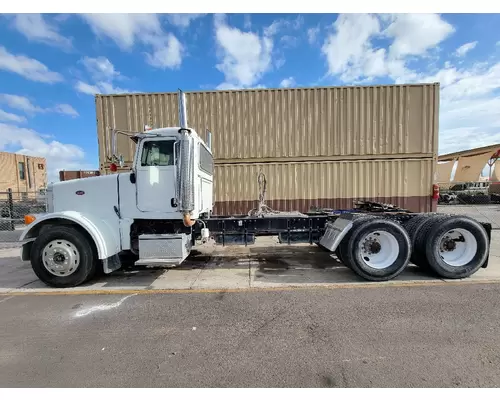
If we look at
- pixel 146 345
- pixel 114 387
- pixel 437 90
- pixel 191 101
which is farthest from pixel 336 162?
pixel 114 387

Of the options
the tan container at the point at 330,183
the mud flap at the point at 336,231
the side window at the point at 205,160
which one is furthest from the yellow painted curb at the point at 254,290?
the tan container at the point at 330,183

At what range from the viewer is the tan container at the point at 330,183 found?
25.8 ft

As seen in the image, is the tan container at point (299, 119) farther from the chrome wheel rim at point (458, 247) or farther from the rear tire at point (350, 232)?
the chrome wheel rim at point (458, 247)

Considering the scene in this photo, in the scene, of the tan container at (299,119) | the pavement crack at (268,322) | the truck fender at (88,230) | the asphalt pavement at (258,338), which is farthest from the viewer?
the tan container at (299,119)

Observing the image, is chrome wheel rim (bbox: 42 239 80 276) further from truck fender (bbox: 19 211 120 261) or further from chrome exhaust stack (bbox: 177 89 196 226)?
chrome exhaust stack (bbox: 177 89 196 226)

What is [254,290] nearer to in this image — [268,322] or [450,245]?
[268,322]

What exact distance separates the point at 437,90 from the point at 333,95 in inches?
118

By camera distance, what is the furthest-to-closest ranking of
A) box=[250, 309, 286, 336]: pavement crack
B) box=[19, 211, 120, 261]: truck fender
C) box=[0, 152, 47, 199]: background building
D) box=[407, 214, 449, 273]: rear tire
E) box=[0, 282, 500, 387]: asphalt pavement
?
1. box=[0, 152, 47, 199]: background building
2. box=[407, 214, 449, 273]: rear tire
3. box=[19, 211, 120, 261]: truck fender
4. box=[250, 309, 286, 336]: pavement crack
5. box=[0, 282, 500, 387]: asphalt pavement

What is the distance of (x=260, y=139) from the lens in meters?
7.92

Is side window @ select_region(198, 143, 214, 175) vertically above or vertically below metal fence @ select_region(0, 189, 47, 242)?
above

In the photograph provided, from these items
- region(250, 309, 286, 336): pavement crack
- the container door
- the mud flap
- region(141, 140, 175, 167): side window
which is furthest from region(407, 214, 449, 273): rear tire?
region(141, 140, 175, 167): side window

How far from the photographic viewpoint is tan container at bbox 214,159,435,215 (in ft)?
25.8

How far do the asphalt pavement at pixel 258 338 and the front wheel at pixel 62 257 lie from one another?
0.37 meters

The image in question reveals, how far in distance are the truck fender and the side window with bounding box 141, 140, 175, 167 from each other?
4.09 ft
